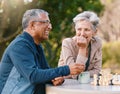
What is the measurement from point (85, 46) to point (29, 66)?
80cm

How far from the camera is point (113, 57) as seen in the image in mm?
18234

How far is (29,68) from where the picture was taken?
11.0ft

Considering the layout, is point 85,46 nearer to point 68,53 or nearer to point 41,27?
point 68,53

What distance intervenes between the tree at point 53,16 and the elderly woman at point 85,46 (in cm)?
461

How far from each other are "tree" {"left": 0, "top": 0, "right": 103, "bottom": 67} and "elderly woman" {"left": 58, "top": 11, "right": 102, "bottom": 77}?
4.61m

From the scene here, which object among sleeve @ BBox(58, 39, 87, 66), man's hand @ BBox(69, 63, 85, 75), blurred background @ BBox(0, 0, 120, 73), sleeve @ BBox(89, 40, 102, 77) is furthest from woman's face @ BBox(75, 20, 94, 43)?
blurred background @ BBox(0, 0, 120, 73)

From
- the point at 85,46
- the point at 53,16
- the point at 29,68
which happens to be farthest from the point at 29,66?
the point at 53,16

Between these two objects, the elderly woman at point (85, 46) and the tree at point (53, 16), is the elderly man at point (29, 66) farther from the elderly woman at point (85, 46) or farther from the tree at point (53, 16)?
the tree at point (53, 16)

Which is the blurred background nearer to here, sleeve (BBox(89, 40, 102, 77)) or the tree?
the tree

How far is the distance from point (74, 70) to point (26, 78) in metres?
0.38

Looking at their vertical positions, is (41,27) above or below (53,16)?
above

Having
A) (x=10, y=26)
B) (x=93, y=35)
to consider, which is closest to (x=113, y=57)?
(x=10, y=26)

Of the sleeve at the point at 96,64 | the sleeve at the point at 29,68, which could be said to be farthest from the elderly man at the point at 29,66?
the sleeve at the point at 96,64

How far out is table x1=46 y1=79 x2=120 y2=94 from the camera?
3.29 m
